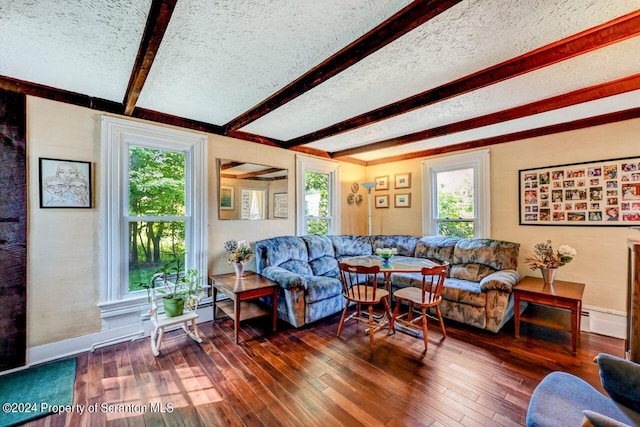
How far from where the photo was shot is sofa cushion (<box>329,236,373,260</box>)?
14.8 ft

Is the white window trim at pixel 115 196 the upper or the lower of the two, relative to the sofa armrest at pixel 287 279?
upper

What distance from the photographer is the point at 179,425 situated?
174cm

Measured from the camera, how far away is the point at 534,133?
11.5 feet

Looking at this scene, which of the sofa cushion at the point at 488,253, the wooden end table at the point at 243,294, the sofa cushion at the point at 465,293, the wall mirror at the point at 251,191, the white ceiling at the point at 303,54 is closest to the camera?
the white ceiling at the point at 303,54

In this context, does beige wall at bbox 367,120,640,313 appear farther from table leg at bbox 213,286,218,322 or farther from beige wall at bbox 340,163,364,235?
table leg at bbox 213,286,218,322

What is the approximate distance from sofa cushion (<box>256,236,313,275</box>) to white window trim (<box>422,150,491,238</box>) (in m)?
2.18

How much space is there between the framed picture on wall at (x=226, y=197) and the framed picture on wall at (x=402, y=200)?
3.00m

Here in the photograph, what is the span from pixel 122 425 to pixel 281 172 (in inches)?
129

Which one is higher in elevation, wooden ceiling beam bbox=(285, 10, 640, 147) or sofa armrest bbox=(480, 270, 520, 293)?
wooden ceiling beam bbox=(285, 10, 640, 147)

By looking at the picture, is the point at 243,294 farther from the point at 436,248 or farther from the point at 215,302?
the point at 436,248

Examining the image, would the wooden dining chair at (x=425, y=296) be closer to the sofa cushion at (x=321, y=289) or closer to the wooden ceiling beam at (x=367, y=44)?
the sofa cushion at (x=321, y=289)

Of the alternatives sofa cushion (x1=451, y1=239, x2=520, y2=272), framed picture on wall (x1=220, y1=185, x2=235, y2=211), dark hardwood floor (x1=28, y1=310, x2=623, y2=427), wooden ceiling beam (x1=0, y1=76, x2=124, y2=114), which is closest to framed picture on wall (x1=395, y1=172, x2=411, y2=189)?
sofa cushion (x1=451, y1=239, x2=520, y2=272)

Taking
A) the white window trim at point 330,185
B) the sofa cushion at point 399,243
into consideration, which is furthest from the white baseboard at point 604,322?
the white window trim at point 330,185

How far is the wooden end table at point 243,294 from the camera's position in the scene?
2.86m
